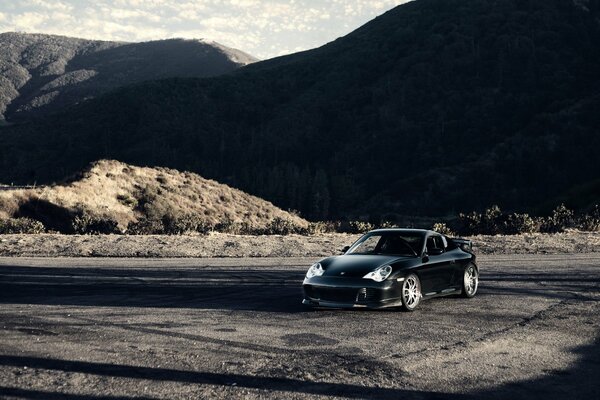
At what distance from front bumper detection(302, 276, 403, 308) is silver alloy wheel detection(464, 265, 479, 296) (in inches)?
86.3

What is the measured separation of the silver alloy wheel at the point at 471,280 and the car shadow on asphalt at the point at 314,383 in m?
4.61

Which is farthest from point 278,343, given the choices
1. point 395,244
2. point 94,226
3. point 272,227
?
point 94,226

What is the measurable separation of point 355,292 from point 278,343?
227 cm

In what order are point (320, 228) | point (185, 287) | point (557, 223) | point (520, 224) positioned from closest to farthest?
point (185, 287), point (520, 224), point (557, 223), point (320, 228)

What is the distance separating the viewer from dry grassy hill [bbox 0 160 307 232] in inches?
1245

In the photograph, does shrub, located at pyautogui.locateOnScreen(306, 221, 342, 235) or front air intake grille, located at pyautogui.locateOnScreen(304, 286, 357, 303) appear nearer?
front air intake grille, located at pyautogui.locateOnScreen(304, 286, 357, 303)

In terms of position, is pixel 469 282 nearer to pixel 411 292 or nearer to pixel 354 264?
pixel 411 292

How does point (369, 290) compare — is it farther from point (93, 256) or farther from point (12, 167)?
point (12, 167)

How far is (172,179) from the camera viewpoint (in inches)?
1561

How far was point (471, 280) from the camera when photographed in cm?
1169

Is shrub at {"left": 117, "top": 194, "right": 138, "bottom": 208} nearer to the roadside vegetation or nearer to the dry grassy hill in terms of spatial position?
the dry grassy hill

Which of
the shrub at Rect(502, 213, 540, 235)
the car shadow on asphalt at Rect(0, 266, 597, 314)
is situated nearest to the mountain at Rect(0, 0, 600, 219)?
the shrub at Rect(502, 213, 540, 235)

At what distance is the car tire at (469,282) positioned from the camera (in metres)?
11.4

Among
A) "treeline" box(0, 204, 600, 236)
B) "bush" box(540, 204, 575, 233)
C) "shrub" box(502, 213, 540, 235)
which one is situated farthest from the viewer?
"bush" box(540, 204, 575, 233)
